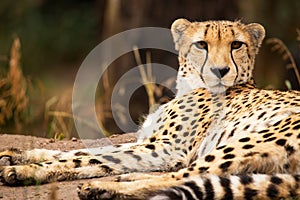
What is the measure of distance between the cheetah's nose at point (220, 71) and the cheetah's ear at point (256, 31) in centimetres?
44

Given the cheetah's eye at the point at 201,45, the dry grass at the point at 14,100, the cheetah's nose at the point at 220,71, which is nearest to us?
the cheetah's nose at the point at 220,71

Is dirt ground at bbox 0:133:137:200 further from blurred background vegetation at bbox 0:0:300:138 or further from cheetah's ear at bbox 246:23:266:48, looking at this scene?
cheetah's ear at bbox 246:23:266:48

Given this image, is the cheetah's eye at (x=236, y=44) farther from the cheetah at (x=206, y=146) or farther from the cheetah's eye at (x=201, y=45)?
the cheetah's eye at (x=201, y=45)

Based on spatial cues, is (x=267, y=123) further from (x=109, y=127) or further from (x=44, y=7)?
(x=44, y=7)

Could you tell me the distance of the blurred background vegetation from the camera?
6.87 metres

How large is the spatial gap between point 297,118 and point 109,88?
406 centimetres

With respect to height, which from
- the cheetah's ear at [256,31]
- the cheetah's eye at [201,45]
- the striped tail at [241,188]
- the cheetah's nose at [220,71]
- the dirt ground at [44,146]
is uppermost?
the cheetah's ear at [256,31]

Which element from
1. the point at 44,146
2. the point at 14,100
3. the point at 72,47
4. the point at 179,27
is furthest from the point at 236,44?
the point at 72,47

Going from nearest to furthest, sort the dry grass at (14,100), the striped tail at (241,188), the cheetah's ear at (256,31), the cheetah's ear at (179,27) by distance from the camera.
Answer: the striped tail at (241,188), the cheetah's ear at (256,31), the cheetah's ear at (179,27), the dry grass at (14,100)

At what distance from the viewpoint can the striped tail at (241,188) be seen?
3.90 meters

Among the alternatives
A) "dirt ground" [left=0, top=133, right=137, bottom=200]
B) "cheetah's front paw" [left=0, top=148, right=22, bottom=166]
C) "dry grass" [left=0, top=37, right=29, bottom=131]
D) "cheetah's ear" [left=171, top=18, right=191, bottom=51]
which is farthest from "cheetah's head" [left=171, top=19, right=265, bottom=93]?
"dry grass" [left=0, top=37, right=29, bottom=131]

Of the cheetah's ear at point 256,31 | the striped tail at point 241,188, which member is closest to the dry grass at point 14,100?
the cheetah's ear at point 256,31

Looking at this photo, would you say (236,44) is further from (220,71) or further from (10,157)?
(10,157)

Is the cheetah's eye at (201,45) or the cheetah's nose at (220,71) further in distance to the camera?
the cheetah's eye at (201,45)
